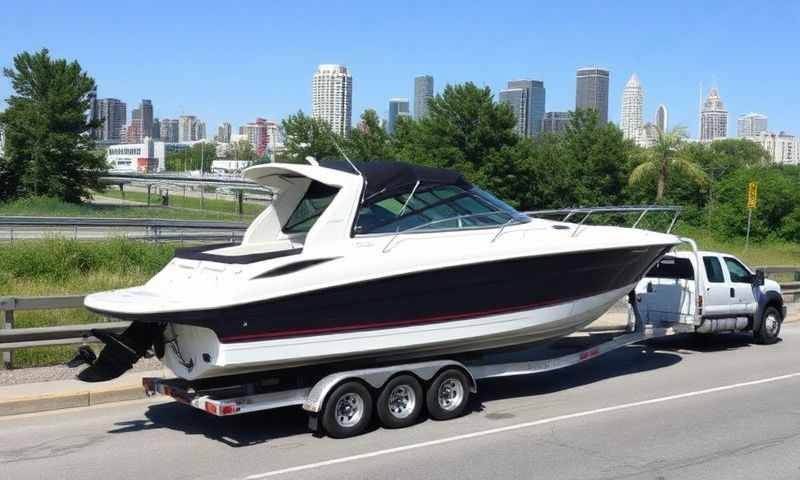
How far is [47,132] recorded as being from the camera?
167ft

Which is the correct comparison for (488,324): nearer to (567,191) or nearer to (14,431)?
(14,431)

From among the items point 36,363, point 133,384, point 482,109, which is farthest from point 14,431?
point 482,109

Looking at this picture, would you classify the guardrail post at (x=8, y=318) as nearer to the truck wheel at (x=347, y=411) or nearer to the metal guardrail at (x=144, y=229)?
the truck wheel at (x=347, y=411)

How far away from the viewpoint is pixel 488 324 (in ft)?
34.4

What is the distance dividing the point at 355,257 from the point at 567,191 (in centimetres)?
4039

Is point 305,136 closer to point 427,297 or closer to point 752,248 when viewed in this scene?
point 752,248

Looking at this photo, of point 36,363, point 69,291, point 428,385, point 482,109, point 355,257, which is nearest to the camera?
point 355,257

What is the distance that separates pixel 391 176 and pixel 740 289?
26.2ft

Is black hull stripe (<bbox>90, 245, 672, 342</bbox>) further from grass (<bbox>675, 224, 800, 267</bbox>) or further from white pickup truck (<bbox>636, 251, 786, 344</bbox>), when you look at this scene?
grass (<bbox>675, 224, 800, 267</bbox>)

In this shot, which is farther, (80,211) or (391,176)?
(80,211)

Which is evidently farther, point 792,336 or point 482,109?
point 482,109

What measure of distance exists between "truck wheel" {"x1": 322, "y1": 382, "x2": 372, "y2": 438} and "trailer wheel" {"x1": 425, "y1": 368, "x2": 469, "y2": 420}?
80 cm

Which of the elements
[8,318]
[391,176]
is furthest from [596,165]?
[8,318]

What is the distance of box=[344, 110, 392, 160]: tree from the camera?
52.2 metres
